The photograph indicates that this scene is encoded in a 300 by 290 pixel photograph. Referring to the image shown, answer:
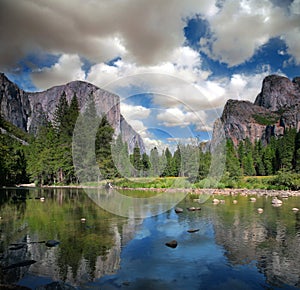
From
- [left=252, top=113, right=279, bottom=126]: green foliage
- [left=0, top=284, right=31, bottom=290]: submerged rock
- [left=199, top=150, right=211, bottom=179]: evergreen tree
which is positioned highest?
[left=252, top=113, right=279, bottom=126]: green foliage

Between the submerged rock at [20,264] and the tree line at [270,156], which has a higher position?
the tree line at [270,156]

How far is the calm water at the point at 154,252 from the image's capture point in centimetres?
912

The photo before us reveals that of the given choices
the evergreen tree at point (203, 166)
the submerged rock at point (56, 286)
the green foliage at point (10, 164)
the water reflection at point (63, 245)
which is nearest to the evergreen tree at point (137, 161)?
the evergreen tree at point (203, 166)

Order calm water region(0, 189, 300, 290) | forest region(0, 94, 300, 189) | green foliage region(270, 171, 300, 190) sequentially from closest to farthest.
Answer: calm water region(0, 189, 300, 290) → green foliage region(270, 171, 300, 190) → forest region(0, 94, 300, 189)

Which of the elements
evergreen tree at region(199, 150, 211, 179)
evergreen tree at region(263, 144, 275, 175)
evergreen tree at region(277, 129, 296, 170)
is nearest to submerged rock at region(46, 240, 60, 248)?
evergreen tree at region(199, 150, 211, 179)

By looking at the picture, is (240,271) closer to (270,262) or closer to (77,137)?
(270,262)

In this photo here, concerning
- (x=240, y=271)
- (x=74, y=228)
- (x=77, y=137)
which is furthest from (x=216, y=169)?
(x=240, y=271)

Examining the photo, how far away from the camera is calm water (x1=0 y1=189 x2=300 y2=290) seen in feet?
29.9

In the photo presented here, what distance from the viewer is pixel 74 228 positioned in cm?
1609

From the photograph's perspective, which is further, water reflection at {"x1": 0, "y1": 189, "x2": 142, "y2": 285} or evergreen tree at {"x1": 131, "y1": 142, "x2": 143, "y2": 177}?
evergreen tree at {"x1": 131, "y1": 142, "x2": 143, "y2": 177}

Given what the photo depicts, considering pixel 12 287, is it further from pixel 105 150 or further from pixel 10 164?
pixel 105 150

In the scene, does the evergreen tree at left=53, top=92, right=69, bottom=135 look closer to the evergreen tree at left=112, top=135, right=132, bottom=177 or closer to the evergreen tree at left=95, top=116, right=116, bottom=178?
the evergreen tree at left=95, top=116, right=116, bottom=178

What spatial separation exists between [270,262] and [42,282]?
7.71 m

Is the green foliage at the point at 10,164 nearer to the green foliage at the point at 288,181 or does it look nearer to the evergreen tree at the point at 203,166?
the evergreen tree at the point at 203,166
